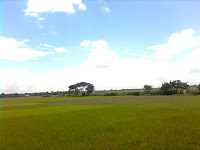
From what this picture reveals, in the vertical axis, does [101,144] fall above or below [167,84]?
below

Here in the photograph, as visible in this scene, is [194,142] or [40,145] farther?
[40,145]

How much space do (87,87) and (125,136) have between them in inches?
3799

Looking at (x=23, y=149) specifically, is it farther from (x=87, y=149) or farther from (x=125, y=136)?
(x=125, y=136)

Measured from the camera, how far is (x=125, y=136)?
9.23m

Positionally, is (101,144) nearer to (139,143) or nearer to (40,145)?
(139,143)

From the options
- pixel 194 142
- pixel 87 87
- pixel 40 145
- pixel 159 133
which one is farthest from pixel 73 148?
pixel 87 87

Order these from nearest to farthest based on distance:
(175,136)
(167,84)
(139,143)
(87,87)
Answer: (139,143) → (175,136) → (167,84) → (87,87)

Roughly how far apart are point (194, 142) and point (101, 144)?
457 centimetres

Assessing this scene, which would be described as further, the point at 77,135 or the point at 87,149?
the point at 77,135

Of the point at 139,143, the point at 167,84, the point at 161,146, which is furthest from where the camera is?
the point at 167,84

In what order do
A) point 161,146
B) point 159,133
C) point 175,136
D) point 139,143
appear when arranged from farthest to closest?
point 159,133, point 175,136, point 139,143, point 161,146

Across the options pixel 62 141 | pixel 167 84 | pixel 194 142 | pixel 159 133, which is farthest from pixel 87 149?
pixel 167 84

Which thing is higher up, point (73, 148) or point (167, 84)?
point (167, 84)

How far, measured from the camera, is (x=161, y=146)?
24.4 ft
